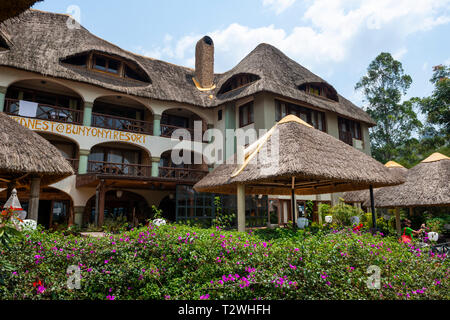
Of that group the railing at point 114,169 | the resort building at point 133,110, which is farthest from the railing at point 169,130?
the railing at point 114,169

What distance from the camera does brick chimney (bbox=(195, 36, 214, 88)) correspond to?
2053 centimetres

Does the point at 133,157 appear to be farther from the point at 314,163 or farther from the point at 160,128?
the point at 314,163

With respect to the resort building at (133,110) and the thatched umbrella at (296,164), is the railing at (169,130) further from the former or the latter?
the thatched umbrella at (296,164)

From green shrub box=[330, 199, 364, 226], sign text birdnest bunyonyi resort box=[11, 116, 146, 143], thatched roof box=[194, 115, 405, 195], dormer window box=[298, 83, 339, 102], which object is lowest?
green shrub box=[330, 199, 364, 226]

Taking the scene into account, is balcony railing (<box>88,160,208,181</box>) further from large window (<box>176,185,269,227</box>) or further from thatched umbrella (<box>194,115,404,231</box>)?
thatched umbrella (<box>194,115,404,231</box>)

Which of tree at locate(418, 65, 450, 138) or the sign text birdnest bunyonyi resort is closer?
the sign text birdnest bunyonyi resort

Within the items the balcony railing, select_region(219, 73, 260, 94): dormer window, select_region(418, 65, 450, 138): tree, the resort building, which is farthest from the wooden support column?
select_region(418, 65, 450, 138): tree

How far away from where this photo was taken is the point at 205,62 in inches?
814

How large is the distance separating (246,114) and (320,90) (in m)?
5.50

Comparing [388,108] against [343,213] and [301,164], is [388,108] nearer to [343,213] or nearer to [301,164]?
[343,213]

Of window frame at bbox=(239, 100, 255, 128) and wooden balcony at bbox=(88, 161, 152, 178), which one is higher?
window frame at bbox=(239, 100, 255, 128)

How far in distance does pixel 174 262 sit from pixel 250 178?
11.2ft
